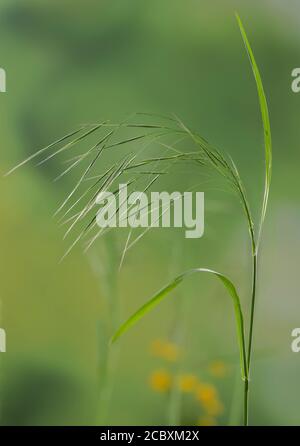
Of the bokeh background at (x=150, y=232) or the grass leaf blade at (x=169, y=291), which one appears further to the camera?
the bokeh background at (x=150, y=232)

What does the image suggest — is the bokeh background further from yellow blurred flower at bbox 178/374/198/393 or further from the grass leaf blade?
the grass leaf blade

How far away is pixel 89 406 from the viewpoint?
1.18 m

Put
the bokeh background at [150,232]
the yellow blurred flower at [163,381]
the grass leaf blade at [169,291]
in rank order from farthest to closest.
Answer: the bokeh background at [150,232], the yellow blurred flower at [163,381], the grass leaf blade at [169,291]

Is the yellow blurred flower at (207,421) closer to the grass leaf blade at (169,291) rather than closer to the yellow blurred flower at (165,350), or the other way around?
the yellow blurred flower at (165,350)

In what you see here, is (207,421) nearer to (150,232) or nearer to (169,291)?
(150,232)

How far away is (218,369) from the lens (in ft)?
3.39

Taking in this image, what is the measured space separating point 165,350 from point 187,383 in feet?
0.22

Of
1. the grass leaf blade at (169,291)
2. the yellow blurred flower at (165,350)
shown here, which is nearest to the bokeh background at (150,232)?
the yellow blurred flower at (165,350)

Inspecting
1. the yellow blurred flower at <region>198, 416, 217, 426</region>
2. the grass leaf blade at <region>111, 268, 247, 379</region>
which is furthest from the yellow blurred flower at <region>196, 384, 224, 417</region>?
the grass leaf blade at <region>111, 268, 247, 379</region>

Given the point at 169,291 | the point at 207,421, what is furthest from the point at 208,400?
the point at 169,291

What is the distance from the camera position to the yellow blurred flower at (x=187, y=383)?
1065 mm

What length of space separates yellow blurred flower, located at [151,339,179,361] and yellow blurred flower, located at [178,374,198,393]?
0.04 m
